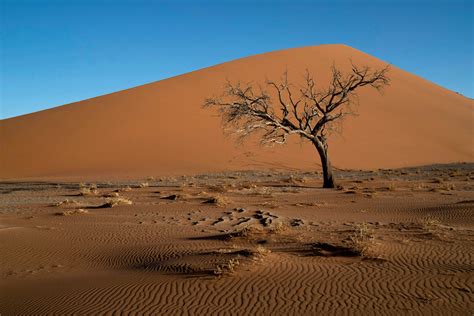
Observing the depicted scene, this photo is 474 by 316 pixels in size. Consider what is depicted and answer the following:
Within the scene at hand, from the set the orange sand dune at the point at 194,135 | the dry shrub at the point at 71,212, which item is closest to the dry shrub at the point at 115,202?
the dry shrub at the point at 71,212

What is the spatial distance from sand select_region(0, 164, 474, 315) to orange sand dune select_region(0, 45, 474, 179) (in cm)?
1770

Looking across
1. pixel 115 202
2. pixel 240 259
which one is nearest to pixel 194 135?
pixel 115 202

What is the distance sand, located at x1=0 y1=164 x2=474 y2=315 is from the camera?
521 cm

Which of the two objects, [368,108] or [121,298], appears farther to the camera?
[368,108]

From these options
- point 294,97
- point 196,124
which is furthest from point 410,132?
point 196,124

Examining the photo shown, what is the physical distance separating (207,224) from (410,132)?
106ft

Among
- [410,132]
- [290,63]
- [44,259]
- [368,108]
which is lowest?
[44,259]

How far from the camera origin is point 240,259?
6.75 metres

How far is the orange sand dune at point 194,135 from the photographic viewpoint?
106 feet

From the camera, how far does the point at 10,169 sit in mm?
34188

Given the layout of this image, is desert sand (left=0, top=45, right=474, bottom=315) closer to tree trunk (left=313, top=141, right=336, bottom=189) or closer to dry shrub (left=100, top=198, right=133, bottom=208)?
dry shrub (left=100, top=198, right=133, bottom=208)

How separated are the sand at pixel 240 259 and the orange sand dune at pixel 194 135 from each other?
1770 centimetres

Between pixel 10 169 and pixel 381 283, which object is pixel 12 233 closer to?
pixel 381 283

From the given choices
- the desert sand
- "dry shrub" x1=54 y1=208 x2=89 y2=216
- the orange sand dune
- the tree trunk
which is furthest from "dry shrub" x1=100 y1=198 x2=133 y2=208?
the orange sand dune
